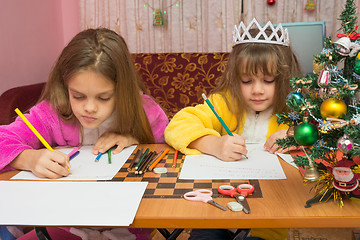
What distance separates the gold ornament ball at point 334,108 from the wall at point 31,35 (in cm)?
186

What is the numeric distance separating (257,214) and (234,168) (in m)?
0.27

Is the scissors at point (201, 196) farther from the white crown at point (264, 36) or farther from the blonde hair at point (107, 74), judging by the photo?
the white crown at point (264, 36)

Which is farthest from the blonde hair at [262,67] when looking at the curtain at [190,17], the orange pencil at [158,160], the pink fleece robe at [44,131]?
the curtain at [190,17]

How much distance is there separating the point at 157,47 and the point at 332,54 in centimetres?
242

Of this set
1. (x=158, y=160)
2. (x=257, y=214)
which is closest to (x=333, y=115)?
(x=257, y=214)

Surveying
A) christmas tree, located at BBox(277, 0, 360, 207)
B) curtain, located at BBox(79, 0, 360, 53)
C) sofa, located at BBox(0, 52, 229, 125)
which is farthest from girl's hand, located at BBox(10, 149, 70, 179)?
curtain, located at BBox(79, 0, 360, 53)

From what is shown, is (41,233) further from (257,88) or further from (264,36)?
(264,36)

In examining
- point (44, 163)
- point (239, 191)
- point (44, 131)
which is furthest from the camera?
point (44, 131)

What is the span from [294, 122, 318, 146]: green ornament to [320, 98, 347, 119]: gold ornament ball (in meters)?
0.04

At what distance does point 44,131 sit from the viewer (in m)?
1.23

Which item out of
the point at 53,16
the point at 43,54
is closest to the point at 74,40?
the point at 43,54

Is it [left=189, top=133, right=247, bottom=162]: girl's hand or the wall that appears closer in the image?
[left=189, top=133, right=247, bottom=162]: girl's hand

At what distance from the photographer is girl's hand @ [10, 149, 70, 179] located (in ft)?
2.87

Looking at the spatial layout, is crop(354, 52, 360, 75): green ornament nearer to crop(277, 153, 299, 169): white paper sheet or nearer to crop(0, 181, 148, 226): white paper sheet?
crop(277, 153, 299, 169): white paper sheet
